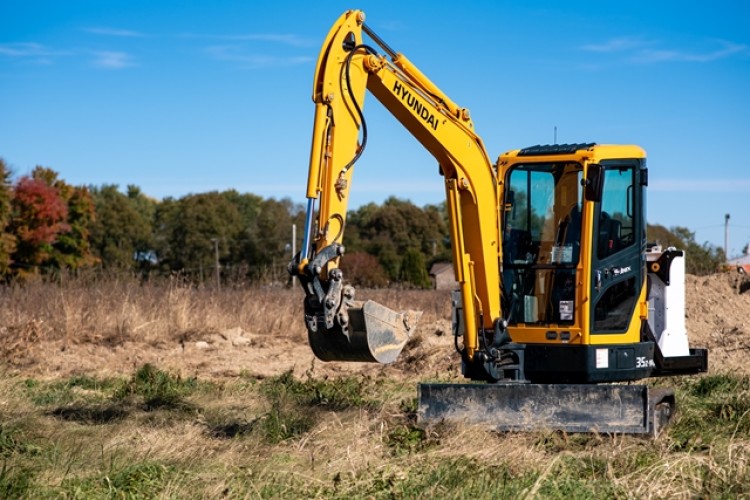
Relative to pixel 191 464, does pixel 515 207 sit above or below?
above

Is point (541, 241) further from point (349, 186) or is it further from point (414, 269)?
point (414, 269)

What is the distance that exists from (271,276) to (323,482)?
2003 centimetres

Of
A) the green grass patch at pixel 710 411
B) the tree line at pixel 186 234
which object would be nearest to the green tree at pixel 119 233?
the tree line at pixel 186 234

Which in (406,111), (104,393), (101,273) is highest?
(406,111)

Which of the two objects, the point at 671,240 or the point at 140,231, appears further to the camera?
the point at 140,231

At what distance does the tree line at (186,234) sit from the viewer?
163 feet

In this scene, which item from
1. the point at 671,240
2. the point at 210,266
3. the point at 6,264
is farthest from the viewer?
the point at 210,266

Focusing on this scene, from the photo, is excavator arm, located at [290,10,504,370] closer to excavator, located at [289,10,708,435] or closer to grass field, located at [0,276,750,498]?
excavator, located at [289,10,708,435]

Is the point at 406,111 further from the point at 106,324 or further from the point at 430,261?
the point at 430,261

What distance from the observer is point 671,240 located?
31.1 meters

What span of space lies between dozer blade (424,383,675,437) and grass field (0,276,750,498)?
12 centimetres

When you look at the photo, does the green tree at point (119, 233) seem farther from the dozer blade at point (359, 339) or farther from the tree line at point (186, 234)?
the dozer blade at point (359, 339)

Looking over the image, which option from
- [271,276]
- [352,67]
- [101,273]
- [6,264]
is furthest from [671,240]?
[6,264]

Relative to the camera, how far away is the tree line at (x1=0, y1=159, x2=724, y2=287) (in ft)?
163
